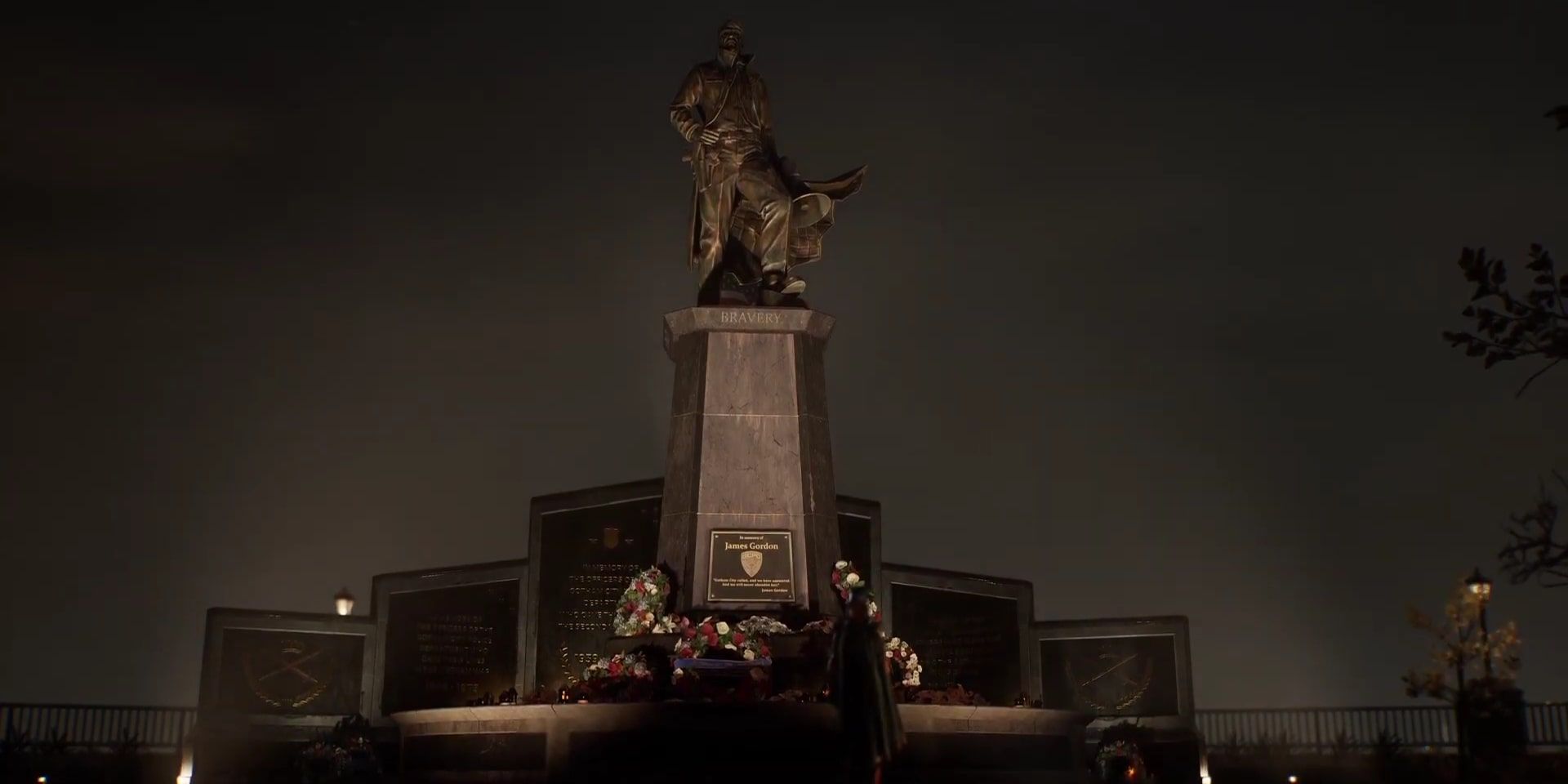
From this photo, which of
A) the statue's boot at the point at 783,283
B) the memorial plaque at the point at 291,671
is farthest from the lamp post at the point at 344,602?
the statue's boot at the point at 783,283

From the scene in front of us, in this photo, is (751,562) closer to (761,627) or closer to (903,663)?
(761,627)

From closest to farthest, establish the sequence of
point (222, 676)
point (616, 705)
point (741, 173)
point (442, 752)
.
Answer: point (616, 705) < point (442, 752) < point (741, 173) < point (222, 676)

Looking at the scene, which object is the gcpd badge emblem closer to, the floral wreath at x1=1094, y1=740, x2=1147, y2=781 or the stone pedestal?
the stone pedestal

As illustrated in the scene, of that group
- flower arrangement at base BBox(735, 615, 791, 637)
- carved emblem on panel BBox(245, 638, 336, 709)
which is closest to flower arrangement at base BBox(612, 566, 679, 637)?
flower arrangement at base BBox(735, 615, 791, 637)

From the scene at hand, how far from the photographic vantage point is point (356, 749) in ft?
58.1

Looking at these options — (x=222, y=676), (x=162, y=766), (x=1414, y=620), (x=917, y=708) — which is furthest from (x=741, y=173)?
(x=1414, y=620)

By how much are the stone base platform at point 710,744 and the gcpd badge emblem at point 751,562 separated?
2.13 metres

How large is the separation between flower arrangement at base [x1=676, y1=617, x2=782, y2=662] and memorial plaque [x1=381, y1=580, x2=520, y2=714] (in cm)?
566

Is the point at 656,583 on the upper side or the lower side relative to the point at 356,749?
upper

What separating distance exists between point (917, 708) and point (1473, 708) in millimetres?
9526

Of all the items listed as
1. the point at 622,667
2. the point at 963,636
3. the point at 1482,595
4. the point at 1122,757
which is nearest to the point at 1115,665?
the point at 963,636

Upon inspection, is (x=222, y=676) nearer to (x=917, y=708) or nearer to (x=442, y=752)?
(x=442, y=752)

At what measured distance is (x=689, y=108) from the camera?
16672 millimetres

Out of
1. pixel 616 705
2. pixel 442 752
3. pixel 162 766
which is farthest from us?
pixel 162 766
